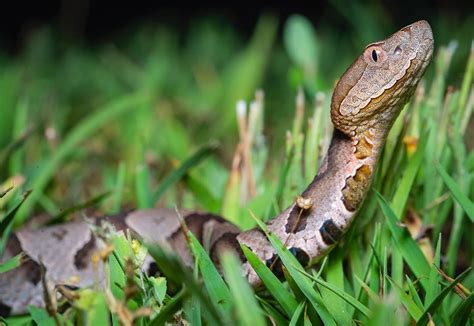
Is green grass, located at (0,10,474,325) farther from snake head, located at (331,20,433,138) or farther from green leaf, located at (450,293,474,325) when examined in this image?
snake head, located at (331,20,433,138)

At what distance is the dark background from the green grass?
0.92 meters

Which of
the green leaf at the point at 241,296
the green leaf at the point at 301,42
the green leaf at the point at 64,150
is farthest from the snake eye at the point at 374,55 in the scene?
the green leaf at the point at 64,150

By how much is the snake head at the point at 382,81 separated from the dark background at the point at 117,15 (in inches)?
215

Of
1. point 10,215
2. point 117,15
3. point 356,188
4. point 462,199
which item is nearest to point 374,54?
point 356,188

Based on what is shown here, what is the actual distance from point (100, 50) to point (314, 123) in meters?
5.52

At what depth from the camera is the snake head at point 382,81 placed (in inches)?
98.3

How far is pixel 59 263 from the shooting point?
127 inches

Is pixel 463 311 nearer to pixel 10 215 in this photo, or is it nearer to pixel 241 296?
pixel 241 296

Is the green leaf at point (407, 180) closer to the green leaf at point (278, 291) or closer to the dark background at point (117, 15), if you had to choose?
the green leaf at point (278, 291)

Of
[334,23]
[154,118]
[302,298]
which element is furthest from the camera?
[334,23]

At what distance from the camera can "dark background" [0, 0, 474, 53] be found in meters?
8.27

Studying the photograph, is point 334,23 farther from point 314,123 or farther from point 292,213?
point 292,213

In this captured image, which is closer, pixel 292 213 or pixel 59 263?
pixel 292 213

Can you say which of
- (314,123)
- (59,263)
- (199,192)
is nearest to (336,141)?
(314,123)
